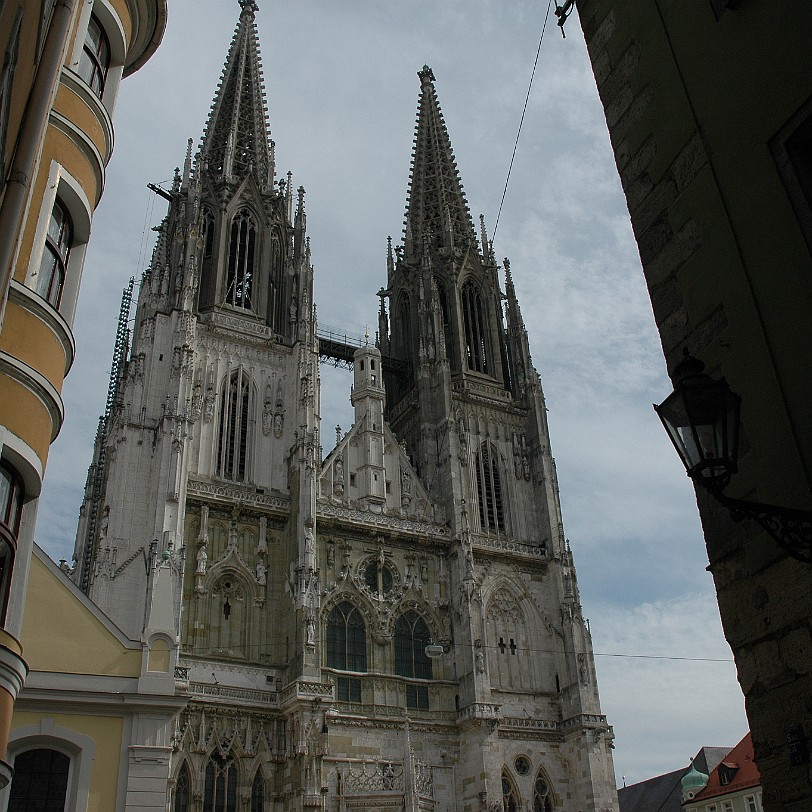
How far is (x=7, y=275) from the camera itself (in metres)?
5.46

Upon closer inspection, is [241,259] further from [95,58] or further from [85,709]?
[85,709]

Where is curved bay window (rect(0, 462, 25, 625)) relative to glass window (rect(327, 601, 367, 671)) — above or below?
below

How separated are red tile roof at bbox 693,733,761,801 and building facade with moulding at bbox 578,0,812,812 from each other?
35032mm

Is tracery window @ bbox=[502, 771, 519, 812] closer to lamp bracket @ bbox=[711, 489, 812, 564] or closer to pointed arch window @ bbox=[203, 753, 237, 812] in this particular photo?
pointed arch window @ bbox=[203, 753, 237, 812]

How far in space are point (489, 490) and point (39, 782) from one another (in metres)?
27.2

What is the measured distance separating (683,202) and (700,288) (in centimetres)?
79

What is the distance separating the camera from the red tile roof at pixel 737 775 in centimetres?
3721

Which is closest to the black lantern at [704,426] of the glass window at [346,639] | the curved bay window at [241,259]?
the glass window at [346,639]

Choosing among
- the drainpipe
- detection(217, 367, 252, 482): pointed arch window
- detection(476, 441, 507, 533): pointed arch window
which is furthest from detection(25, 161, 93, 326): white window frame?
detection(476, 441, 507, 533): pointed arch window

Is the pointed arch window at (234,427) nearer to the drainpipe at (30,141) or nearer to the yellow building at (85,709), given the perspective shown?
the yellow building at (85,709)

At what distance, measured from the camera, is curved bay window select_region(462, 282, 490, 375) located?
42.2m

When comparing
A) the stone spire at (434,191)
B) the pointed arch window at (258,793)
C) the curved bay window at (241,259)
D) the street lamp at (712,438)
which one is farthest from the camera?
the stone spire at (434,191)

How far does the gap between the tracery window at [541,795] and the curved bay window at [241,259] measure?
2187 cm

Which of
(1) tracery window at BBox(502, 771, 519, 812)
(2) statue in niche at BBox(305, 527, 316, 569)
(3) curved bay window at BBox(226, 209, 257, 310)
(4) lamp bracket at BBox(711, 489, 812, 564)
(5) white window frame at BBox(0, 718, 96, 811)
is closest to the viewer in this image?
(4) lamp bracket at BBox(711, 489, 812, 564)
